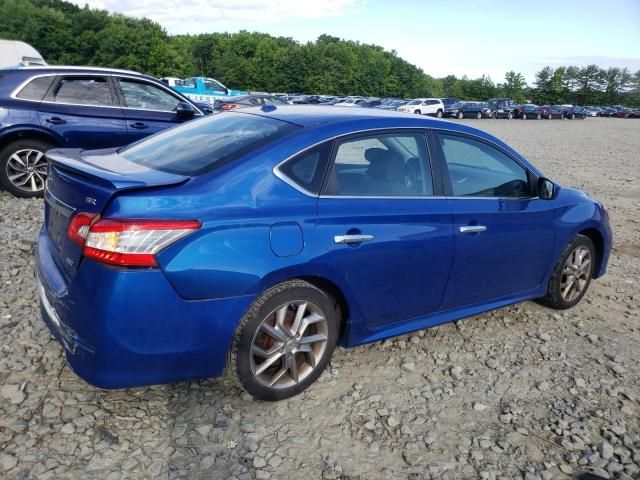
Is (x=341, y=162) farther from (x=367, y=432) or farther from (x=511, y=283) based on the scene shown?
(x=511, y=283)

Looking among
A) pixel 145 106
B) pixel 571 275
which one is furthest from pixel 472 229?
pixel 145 106

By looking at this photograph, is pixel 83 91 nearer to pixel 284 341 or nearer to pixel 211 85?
pixel 284 341

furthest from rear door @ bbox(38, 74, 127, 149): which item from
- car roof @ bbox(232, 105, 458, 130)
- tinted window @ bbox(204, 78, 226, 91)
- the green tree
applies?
the green tree

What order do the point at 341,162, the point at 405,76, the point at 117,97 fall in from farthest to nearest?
the point at 405,76 < the point at 117,97 < the point at 341,162

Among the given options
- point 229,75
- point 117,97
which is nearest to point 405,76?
point 229,75

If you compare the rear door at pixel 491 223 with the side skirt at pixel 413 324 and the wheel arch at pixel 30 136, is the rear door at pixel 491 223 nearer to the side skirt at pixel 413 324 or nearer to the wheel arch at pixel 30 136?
the side skirt at pixel 413 324

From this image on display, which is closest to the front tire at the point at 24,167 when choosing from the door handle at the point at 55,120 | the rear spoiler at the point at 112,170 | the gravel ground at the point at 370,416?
the door handle at the point at 55,120

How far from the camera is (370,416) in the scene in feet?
9.74

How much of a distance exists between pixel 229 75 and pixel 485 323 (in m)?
96.2

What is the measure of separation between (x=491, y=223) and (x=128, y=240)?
2360 mm

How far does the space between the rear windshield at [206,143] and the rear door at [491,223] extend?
1178 mm

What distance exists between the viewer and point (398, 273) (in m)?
3.22

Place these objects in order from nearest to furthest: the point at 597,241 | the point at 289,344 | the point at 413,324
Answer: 1. the point at 289,344
2. the point at 413,324
3. the point at 597,241

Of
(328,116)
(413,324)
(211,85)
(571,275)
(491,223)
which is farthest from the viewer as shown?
(211,85)
